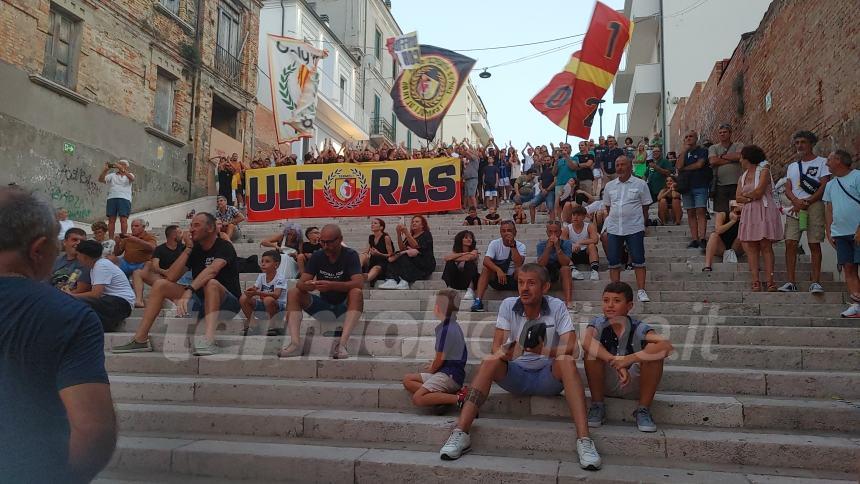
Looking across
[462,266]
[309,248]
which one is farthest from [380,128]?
[462,266]

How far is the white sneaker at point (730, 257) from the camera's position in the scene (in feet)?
24.0

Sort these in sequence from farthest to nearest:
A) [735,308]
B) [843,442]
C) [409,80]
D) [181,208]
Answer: [409,80]
[181,208]
[735,308]
[843,442]

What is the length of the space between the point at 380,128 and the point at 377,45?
436 centimetres

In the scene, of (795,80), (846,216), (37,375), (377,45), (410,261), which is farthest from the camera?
(377,45)

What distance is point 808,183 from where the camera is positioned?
6.21 m

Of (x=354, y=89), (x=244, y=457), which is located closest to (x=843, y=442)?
(x=244, y=457)

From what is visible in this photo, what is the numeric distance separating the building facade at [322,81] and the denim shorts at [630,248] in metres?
15.4

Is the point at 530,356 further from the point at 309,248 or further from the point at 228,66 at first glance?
the point at 228,66

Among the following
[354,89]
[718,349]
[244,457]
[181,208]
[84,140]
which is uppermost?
[354,89]

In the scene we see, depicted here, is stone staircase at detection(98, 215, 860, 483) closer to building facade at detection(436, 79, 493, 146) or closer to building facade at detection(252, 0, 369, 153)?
building facade at detection(252, 0, 369, 153)

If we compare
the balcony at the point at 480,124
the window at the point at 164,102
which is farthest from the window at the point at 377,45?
the balcony at the point at 480,124

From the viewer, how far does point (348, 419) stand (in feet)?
13.4

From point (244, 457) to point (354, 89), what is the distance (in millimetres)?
26017

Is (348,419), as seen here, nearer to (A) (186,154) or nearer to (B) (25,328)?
(B) (25,328)
